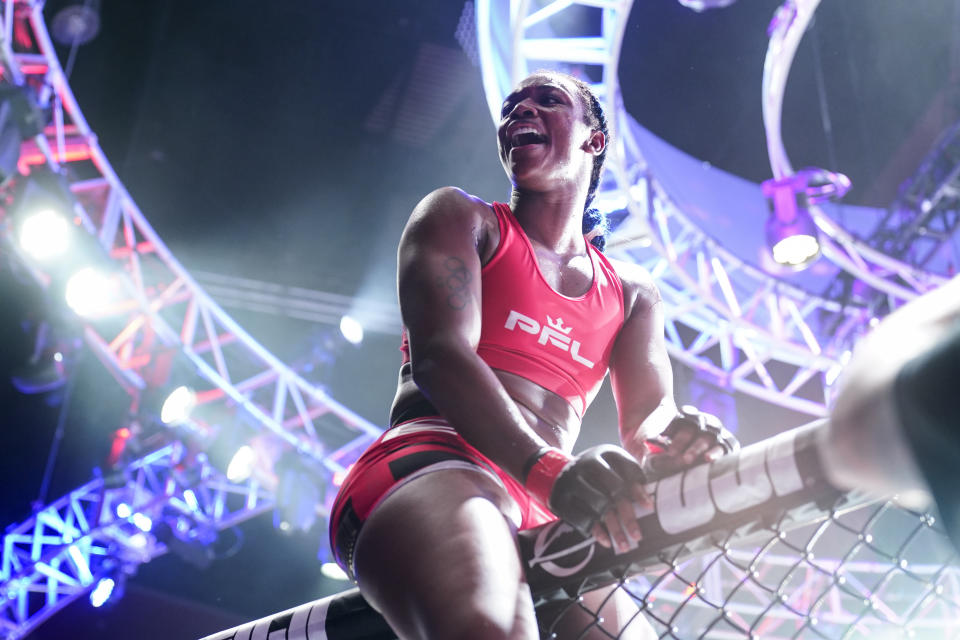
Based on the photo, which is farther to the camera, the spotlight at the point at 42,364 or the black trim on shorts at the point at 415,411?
the spotlight at the point at 42,364

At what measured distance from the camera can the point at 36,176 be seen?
6.69 meters

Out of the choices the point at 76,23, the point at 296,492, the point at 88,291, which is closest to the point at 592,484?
the point at 88,291

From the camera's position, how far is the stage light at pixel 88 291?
→ 7412mm

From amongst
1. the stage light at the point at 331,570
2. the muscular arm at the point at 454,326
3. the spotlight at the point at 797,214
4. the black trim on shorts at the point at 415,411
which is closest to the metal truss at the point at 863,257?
the spotlight at the point at 797,214

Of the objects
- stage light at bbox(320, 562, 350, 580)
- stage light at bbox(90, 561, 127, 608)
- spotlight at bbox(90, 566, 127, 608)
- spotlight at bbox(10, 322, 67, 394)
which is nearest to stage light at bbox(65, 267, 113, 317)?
spotlight at bbox(10, 322, 67, 394)

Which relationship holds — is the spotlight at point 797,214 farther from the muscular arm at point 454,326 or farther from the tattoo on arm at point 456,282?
the tattoo on arm at point 456,282

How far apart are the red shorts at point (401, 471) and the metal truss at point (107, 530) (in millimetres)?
7848

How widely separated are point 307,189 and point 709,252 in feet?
17.8

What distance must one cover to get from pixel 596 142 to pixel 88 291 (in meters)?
6.56

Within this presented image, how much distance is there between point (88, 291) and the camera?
7.52m

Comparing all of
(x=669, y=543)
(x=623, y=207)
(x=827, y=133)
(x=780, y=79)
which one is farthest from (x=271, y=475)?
(x=669, y=543)

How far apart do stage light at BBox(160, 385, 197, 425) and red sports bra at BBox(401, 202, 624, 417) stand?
23.7ft

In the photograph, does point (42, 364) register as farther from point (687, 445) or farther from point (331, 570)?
point (687, 445)

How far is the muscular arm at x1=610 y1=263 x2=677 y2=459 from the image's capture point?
1.84 metres
